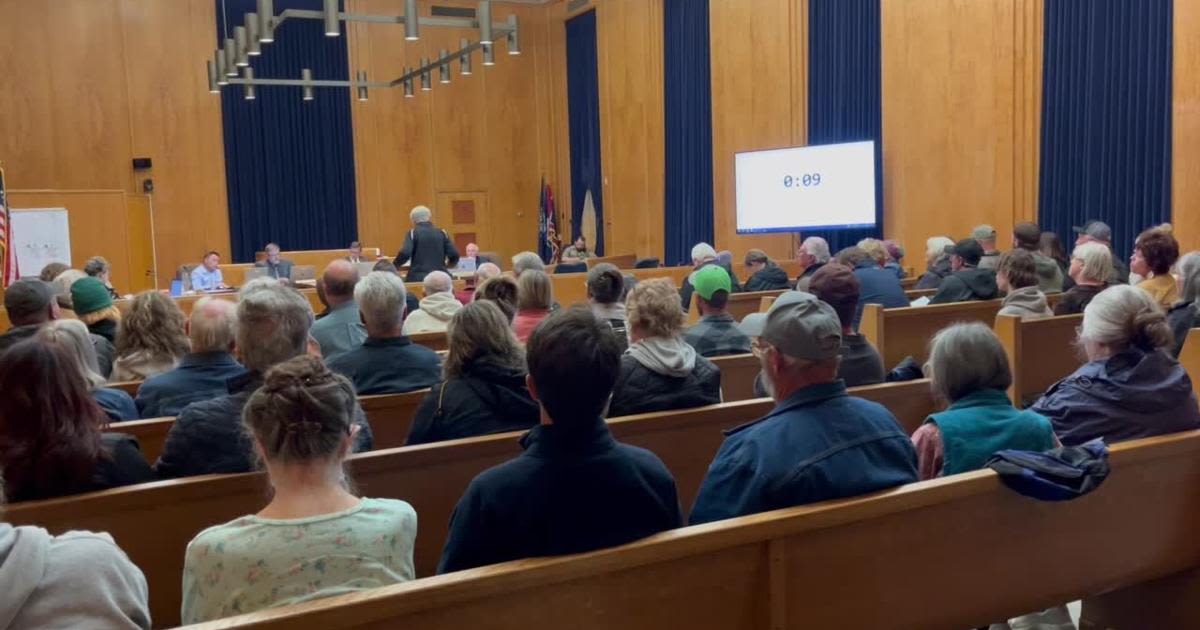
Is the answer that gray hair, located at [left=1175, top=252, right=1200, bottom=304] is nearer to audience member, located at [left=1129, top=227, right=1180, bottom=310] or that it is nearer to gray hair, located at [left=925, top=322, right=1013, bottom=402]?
audience member, located at [left=1129, top=227, right=1180, bottom=310]

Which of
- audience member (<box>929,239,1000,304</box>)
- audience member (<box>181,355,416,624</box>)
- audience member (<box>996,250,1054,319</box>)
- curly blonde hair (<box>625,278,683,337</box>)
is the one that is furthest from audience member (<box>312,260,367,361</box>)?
audience member (<box>929,239,1000,304</box>)

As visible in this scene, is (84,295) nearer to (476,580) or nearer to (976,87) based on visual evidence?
(476,580)

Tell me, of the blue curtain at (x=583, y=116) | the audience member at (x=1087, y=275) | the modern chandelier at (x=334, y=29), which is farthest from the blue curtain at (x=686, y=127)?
the audience member at (x=1087, y=275)

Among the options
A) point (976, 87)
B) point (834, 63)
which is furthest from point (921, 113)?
point (834, 63)

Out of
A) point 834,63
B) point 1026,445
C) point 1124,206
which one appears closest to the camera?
point 1026,445

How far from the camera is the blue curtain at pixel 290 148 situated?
12.8 metres

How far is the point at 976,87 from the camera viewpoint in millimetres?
8516

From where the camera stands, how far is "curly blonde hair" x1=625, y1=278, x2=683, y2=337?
10.1ft

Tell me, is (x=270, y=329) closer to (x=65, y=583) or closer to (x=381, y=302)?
(x=381, y=302)

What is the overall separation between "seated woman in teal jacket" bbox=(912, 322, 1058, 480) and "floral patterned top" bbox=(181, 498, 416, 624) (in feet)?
4.39

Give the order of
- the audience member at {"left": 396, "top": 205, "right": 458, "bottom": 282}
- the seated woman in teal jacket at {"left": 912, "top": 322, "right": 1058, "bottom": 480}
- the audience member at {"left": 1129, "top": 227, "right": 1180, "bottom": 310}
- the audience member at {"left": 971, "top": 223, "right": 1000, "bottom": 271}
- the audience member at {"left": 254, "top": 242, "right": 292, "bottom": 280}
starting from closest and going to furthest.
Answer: the seated woman in teal jacket at {"left": 912, "top": 322, "right": 1058, "bottom": 480}, the audience member at {"left": 1129, "top": 227, "right": 1180, "bottom": 310}, the audience member at {"left": 971, "top": 223, "right": 1000, "bottom": 271}, the audience member at {"left": 396, "top": 205, "right": 458, "bottom": 282}, the audience member at {"left": 254, "top": 242, "right": 292, "bottom": 280}

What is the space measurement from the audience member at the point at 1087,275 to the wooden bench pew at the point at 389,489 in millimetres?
1926

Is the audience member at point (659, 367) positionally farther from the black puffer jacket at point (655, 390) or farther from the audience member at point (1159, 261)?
the audience member at point (1159, 261)

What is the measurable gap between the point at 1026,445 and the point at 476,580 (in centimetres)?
146
